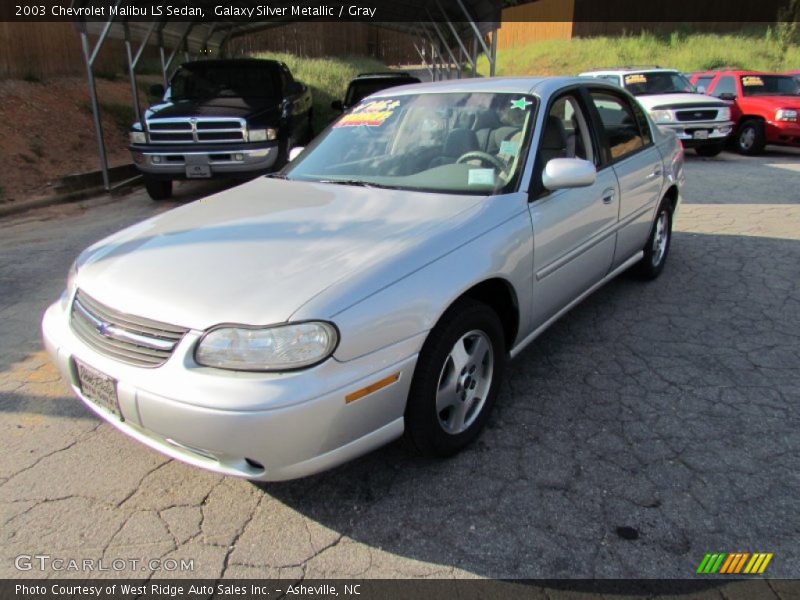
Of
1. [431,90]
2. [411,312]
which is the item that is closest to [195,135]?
[431,90]

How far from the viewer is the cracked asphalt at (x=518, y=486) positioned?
2.17 metres

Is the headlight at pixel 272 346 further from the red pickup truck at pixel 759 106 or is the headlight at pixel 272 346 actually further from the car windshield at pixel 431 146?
the red pickup truck at pixel 759 106

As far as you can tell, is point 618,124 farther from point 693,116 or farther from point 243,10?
point 243,10

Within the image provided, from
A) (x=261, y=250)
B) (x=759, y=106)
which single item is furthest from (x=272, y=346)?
(x=759, y=106)

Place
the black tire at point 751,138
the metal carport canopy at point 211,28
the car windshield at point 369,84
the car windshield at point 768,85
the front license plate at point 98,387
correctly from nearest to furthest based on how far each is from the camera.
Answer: the front license plate at point 98,387 → the metal carport canopy at point 211,28 → the car windshield at point 369,84 → the black tire at point 751,138 → the car windshield at point 768,85

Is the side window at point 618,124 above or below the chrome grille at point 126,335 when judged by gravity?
above

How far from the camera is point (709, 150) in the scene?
12570 millimetres

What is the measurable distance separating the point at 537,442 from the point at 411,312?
41.7 inches

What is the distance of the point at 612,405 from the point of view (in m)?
3.09

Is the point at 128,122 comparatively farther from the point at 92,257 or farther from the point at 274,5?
the point at 92,257

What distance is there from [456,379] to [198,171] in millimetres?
6660

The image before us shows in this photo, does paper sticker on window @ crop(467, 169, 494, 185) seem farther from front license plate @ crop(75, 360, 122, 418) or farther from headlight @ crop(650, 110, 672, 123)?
headlight @ crop(650, 110, 672, 123)

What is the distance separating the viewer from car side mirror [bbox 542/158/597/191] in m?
2.90

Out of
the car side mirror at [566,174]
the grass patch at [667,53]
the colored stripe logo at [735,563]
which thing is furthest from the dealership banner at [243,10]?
the grass patch at [667,53]
